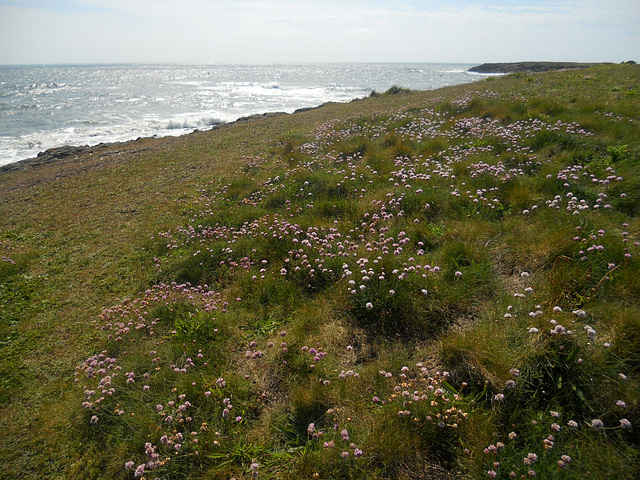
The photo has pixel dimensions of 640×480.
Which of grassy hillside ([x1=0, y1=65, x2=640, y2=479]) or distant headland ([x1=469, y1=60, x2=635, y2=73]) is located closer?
grassy hillside ([x1=0, y1=65, x2=640, y2=479])

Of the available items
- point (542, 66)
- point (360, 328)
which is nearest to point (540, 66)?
point (542, 66)

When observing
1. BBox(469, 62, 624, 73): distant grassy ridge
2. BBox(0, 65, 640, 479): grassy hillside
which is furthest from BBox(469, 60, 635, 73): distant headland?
BBox(0, 65, 640, 479): grassy hillside

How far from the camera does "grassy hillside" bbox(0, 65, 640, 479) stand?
265 cm

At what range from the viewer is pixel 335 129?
1420 cm

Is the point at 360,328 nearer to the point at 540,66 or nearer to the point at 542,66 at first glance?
the point at 542,66

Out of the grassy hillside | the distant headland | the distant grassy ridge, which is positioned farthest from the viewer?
the distant headland

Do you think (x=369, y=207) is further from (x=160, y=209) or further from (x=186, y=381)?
(x=160, y=209)

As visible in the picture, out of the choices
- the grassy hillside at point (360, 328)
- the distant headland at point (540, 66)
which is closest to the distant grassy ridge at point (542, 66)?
the distant headland at point (540, 66)

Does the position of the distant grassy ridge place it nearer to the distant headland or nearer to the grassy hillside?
the distant headland

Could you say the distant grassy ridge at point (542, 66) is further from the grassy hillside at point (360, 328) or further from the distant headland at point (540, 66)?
the grassy hillside at point (360, 328)

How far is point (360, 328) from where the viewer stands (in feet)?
13.2

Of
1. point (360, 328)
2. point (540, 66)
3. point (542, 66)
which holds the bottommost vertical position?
point (360, 328)

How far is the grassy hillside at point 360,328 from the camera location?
2646 mm

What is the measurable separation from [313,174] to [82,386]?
644cm
